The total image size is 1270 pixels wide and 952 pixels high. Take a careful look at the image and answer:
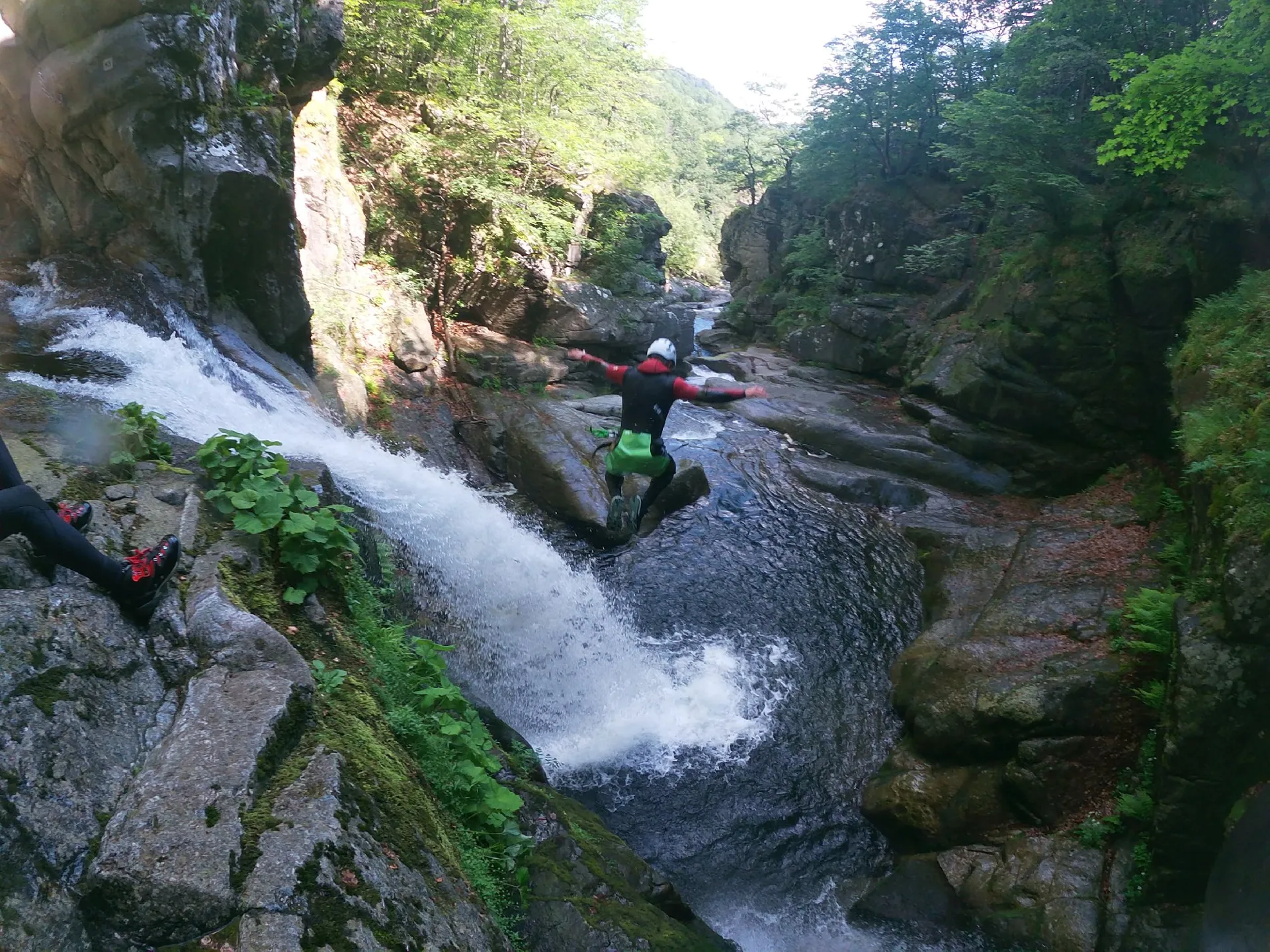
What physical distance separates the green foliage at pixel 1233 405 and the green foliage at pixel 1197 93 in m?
2.33

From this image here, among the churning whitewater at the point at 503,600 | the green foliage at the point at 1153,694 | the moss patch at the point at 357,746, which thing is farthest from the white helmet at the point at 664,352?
the green foliage at the point at 1153,694

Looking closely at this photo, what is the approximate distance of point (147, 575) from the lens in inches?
146

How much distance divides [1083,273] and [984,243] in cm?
582

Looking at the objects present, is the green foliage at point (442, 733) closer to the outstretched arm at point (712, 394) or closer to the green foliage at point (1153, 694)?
the outstretched arm at point (712, 394)

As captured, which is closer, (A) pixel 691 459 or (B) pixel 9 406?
(B) pixel 9 406

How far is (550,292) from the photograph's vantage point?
690 inches

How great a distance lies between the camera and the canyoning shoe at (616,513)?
8.52m

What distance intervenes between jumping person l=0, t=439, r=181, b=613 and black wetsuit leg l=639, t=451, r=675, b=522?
208 inches

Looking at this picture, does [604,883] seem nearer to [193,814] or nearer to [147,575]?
[193,814]

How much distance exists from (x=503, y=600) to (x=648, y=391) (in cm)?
321

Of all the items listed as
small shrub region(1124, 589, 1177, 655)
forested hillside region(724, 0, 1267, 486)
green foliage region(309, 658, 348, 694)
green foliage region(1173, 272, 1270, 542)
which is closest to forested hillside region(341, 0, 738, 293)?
forested hillside region(724, 0, 1267, 486)

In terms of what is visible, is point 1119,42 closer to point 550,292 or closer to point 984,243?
point 984,243

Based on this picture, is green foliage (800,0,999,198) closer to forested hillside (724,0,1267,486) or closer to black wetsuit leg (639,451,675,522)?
forested hillside (724,0,1267,486)

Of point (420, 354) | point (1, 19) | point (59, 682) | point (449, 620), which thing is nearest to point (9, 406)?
point (59, 682)
